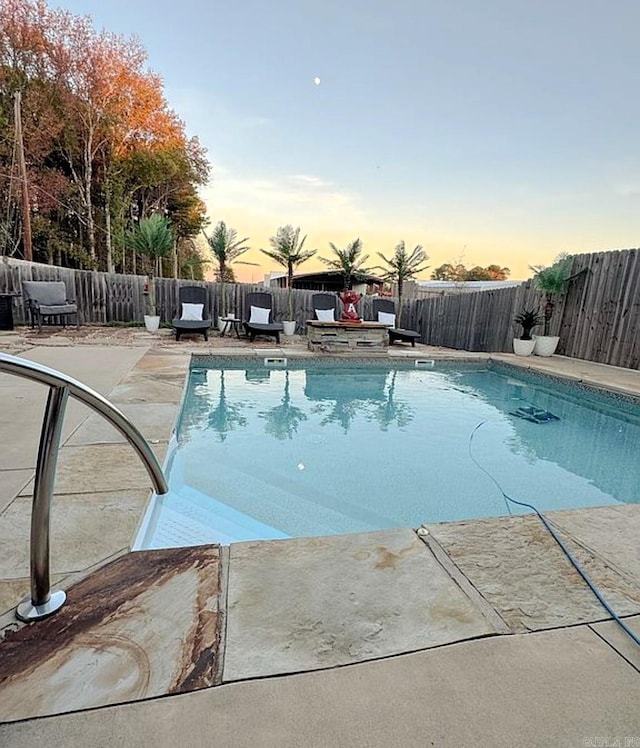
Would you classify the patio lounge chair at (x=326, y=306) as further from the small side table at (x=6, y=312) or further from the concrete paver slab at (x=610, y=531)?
the concrete paver slab at (x=610, y=531)

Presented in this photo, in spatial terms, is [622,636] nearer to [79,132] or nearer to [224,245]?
[224,245]

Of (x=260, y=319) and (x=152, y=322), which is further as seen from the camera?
(x=152, y=322)

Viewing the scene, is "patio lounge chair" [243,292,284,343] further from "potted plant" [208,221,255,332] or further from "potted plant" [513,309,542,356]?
"potted plant" [513,309,542,356]

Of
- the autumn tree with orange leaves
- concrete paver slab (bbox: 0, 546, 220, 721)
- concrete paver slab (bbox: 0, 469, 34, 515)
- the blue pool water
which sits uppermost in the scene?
the autumn tree with orange leaves

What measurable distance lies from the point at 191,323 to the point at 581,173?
29.4 feet

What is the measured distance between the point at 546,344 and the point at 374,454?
5.86 m

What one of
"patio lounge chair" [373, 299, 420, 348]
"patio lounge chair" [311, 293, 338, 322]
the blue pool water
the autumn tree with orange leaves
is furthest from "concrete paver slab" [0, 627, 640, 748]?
the autumn tree with orange leaves

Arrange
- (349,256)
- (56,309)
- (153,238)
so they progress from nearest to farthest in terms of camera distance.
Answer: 1. (56,309)
2. (153,238)
3. (349,256)

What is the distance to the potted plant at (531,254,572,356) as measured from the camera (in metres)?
7.64

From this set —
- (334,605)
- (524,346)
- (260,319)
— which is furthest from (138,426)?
(524,346)

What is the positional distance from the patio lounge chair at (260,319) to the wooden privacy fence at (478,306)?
0.86 ft

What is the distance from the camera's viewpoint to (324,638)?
120cm

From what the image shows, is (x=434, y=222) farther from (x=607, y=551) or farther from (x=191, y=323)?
(x=607, y=551)

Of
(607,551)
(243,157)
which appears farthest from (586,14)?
(607,551)
